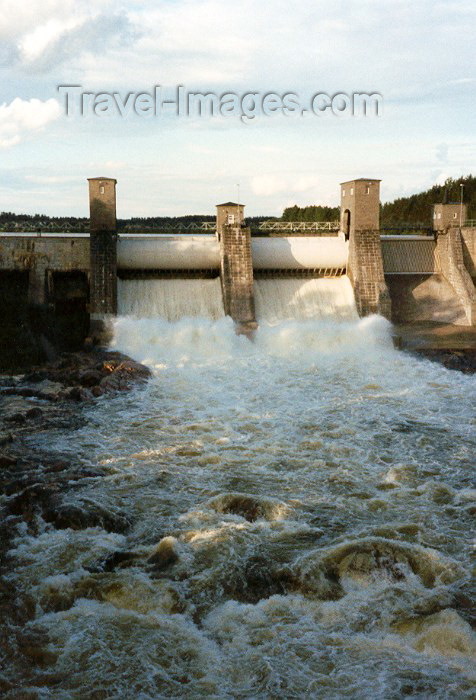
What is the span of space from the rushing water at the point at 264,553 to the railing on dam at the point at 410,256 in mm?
11720

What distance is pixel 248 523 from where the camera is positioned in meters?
12.0

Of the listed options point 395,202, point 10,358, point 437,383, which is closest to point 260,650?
point 437,383

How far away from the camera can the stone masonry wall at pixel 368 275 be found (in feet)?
93.2

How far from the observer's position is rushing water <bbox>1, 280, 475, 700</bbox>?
8.21m

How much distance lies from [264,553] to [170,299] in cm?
1801

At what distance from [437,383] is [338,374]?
3266 millimetres

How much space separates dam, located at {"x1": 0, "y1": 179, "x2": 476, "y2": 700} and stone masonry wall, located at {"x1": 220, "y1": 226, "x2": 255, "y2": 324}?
6.7 inches

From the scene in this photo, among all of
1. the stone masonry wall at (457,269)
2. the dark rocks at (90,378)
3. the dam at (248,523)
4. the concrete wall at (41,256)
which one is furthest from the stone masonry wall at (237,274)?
the stone masonry wall at (457,269)

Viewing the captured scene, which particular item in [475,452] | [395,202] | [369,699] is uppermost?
[395,202]

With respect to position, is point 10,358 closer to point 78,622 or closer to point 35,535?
point 35,535

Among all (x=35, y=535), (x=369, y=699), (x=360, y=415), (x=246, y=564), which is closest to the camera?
(x=369, y=699)

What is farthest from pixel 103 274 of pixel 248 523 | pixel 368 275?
pixel 248 523

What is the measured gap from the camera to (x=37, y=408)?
741 inches

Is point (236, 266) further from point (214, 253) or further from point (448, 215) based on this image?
point (448, 215)
